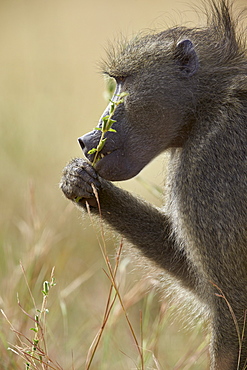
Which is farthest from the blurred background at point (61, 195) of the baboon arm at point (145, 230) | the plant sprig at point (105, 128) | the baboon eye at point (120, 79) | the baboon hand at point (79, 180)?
the plant sprig at point (105, 128)

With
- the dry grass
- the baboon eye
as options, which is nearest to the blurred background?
the dry grass

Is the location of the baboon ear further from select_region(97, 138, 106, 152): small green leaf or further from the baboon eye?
select_region(97, 138, 106, 152): small green leaf

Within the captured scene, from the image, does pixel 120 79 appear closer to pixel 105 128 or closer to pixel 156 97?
pixel 156 97

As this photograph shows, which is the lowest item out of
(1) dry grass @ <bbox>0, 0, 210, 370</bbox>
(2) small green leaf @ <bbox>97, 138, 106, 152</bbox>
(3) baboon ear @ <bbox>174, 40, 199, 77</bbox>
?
(1) dry grass @ <bbox>0, 0, 210, 370</bbox>

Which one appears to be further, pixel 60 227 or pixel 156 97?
pixel 60 227

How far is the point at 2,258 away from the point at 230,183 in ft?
6.90

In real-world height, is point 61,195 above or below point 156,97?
below

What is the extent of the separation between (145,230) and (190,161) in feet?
2.08

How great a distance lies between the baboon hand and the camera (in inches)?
129

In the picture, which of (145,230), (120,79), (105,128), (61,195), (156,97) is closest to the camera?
(105,128)

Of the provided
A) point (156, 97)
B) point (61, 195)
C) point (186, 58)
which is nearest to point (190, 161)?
point (156, 97)

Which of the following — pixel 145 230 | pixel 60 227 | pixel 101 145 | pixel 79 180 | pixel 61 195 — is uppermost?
pixel 101 145

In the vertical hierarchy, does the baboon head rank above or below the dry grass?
above

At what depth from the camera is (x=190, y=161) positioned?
120 inches
